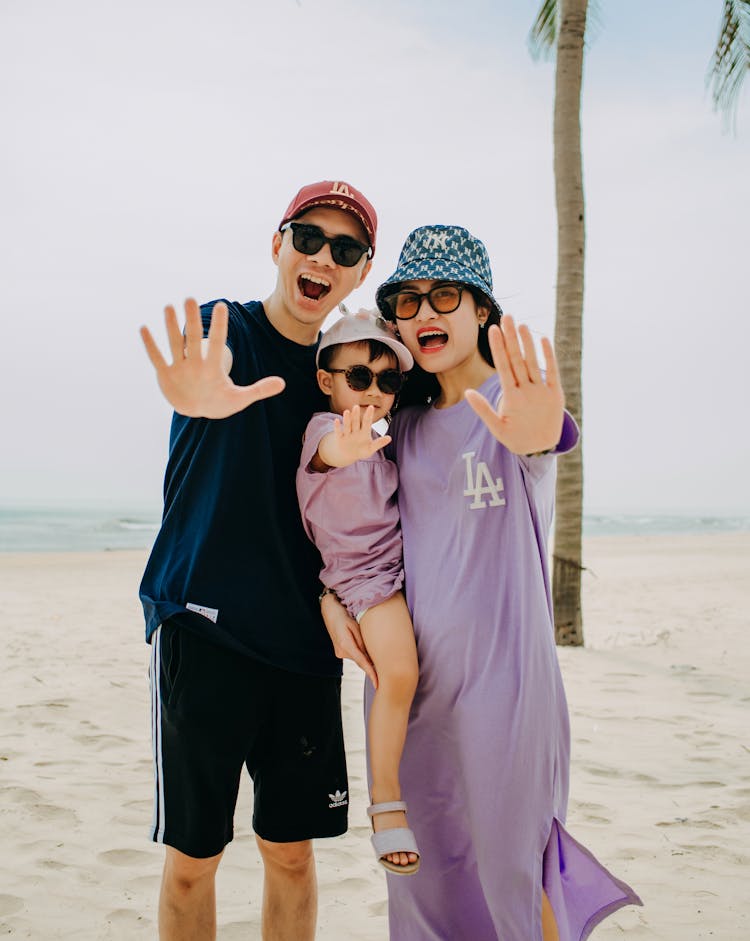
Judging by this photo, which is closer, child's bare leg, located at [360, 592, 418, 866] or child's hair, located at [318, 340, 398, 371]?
child's bare leg, located at [360, 592, 418, 866]

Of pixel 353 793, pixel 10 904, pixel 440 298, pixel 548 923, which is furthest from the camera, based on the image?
pixel 353 793

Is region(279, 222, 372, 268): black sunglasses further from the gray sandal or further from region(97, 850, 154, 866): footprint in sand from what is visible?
region(97, 850, 154, 866): footprint in sand

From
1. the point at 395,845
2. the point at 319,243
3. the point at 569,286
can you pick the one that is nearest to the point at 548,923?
the point at 395,845

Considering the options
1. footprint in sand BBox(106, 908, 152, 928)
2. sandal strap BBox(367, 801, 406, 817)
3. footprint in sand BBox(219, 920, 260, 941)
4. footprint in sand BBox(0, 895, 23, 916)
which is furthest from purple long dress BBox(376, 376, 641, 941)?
footprint in sand BBox(0, 895, 23, 916)

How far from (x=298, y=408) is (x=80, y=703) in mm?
4399

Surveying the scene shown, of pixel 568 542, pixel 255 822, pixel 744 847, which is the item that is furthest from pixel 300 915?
pixel 568 542

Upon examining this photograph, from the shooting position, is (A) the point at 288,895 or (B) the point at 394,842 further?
(A) the point at 288,895

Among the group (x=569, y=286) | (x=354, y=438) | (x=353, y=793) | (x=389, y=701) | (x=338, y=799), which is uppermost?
(x=569, y=286)

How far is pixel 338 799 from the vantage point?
274cm

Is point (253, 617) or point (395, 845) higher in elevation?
point (253, 617)

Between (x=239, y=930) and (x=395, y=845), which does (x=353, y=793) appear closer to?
(x=239, y=930)

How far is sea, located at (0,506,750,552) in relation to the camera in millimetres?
29531

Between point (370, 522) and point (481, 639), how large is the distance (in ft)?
1.63

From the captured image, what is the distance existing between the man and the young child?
0.11m
